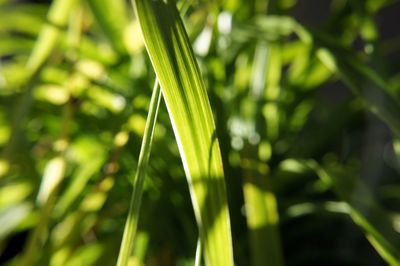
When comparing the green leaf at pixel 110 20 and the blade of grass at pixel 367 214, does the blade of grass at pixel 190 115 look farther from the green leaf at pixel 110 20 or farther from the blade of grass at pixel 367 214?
the green leaf at pixel 110 20

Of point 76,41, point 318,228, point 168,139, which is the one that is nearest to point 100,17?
point 76,41

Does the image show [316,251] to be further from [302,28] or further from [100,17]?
[100,17]

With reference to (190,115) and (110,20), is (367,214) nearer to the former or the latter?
(190,115)

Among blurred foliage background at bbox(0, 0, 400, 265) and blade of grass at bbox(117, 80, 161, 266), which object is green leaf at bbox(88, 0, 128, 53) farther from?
blade of grass at bbox(117, 80, 161, 266)

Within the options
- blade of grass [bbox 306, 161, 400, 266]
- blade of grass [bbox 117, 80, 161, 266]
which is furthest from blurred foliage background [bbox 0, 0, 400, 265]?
blade of grass [bbox 117, 80, 161, 266]

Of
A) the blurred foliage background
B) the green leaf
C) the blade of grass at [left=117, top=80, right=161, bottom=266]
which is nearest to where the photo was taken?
the blade of grass at [left=117, top=80, right=161, bottom=266]

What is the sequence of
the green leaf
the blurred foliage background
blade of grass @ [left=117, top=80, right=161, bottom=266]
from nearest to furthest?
blade of grass @ [left=117, top=80, right=161, bottom=266], the blurred foliage background, the green leaf
